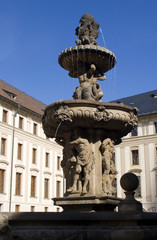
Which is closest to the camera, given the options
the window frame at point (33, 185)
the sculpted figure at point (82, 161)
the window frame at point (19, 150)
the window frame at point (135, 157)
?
the sculpted figure at point (82, 161)

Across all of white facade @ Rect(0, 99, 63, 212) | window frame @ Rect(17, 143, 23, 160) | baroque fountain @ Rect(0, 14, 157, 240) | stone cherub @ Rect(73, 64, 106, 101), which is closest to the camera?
baroque fountain @ Rect(0, 14, 157, 240)

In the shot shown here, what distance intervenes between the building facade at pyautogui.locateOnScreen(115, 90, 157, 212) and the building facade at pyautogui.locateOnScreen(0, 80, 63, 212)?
817 centimetres

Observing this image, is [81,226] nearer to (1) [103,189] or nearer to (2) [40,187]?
(1) [103,189]

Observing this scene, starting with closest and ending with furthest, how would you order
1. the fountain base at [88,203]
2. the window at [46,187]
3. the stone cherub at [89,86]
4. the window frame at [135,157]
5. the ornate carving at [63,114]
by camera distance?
the fountain base at [88,203] < the ornate carving at [63,114] < the stone cherub at [89,86] < the window at [46,187] < the window frame at [135,157]

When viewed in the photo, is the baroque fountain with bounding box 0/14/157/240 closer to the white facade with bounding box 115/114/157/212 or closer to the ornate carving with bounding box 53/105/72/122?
the ornate carving with bounding box 53/105/72/122

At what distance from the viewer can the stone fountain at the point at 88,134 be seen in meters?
7.88

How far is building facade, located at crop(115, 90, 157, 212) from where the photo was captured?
36844 mm

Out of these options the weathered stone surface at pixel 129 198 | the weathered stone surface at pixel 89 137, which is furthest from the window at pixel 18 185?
the weathered stone surface at pixel 129 198

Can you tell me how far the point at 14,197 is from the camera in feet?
105

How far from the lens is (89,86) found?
9.23m

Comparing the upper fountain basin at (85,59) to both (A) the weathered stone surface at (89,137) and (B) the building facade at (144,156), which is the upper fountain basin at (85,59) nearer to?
(A) the weathered stone surface at (89,137)

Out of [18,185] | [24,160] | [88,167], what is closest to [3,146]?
[24,160]

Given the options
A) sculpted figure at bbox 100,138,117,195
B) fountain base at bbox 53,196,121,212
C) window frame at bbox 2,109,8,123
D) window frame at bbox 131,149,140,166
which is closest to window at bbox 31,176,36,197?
window frame at bbox 2,109,8,123

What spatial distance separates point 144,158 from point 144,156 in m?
0.24
